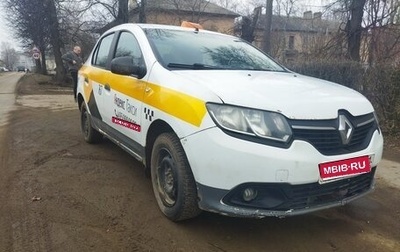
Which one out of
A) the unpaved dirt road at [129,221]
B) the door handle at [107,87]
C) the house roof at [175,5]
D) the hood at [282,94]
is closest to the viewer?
the hood at [282,94]

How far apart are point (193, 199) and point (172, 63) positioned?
1.39 m

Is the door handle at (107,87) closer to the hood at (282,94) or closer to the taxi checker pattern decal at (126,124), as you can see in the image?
the taxi checker pattern decal at (126,124)

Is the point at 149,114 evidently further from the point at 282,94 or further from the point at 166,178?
the point at 282,94

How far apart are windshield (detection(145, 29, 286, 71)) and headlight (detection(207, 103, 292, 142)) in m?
1.06

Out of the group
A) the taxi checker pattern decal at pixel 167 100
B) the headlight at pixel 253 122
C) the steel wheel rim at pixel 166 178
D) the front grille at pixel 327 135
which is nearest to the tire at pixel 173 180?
the steel wheel rim at pixel 166 178

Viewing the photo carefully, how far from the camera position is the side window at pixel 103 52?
5.22 meters

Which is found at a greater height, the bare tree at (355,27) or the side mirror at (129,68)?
the bare tree at (355,27)

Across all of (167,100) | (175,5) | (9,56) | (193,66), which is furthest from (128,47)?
(9,56)

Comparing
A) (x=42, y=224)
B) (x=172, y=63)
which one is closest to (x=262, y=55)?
(x=172, y=63)

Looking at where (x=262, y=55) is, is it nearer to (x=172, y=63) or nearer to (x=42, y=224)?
(x=172, y=63)

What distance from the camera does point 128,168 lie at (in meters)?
5.04

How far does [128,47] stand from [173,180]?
197 cm

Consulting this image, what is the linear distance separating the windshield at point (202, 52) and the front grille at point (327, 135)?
1.37 m

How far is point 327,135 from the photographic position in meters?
2.84
